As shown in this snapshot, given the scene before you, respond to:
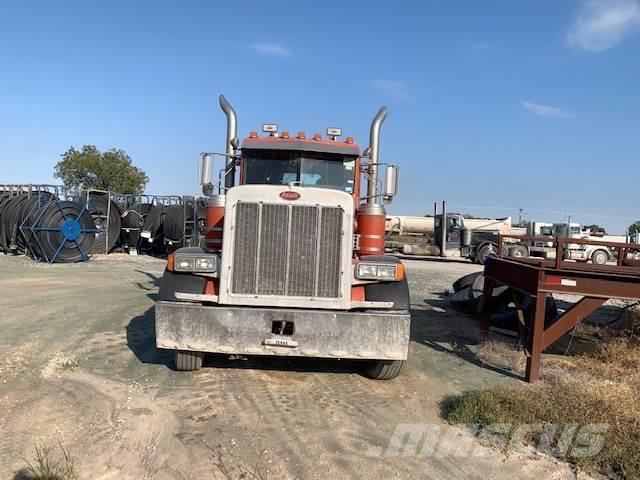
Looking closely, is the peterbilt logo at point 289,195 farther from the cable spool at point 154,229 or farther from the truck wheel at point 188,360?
the cable spool at point 154,229

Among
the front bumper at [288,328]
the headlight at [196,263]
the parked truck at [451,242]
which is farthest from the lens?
the parked truck at [451,242]

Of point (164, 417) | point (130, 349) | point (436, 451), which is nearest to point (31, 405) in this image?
point (164, 417)

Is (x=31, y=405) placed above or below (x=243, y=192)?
below

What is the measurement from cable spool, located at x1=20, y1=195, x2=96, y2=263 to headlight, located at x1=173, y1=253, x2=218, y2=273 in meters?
14.8

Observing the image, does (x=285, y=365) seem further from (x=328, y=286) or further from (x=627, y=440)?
(x=627, y=440)

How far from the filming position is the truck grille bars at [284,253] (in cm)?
520

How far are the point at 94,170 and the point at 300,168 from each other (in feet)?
142

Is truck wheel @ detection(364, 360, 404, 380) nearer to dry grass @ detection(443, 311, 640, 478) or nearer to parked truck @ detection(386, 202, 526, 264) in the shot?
dry grass @ detection(443, 311, 640, 478)

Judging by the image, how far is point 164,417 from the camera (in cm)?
447

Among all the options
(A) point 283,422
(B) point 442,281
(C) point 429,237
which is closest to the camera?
(A) point 283,422

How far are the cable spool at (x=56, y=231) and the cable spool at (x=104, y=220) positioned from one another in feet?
6.09

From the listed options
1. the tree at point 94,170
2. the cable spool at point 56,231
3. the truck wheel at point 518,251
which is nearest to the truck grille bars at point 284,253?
the cable spool at point 56,231

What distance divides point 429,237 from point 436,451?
1061 inches

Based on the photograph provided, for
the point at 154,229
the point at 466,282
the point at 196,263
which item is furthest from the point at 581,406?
the point at 154,229
